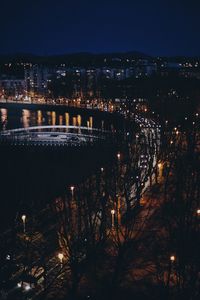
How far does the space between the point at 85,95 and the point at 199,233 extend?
40.6m

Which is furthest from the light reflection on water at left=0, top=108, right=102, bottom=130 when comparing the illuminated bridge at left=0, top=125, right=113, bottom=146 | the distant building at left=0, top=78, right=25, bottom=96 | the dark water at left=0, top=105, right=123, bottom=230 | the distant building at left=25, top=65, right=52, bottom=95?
the distant building at left=25, top=65, right=52, bottom=95

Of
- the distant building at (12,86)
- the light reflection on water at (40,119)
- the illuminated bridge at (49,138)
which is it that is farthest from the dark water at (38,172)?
the distant building at (12,86)

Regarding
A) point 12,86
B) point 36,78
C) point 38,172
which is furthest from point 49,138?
point 12,86

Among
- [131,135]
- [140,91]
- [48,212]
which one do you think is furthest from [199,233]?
[140,91]

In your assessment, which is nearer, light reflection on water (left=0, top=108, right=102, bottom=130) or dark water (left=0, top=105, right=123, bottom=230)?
dark water (left=0, top=105, right=123, bottom=230)

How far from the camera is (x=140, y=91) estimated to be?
119ft

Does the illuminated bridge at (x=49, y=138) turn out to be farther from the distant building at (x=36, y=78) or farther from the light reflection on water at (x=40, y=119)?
the distant building at (x=36, y=78)

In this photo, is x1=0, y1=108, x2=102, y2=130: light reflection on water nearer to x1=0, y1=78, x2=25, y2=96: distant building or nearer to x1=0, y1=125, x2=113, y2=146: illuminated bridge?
x1=0, y1=125, x2=113, y2=146: illuminated bridge

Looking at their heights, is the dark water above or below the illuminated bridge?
above

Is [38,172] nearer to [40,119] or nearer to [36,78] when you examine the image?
[40,119]

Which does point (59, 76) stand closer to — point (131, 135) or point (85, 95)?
point (85, 95)

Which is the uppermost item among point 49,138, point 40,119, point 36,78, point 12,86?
point 36,78

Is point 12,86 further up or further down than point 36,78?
further down

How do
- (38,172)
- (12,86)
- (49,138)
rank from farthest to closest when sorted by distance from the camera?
(12,86)
(49,138)
(38,172)
